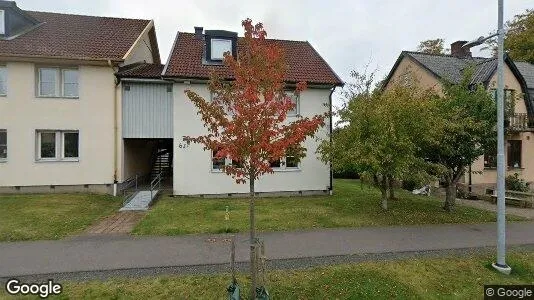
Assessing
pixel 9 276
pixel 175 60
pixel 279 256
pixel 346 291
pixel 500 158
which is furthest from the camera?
pixel 175 60

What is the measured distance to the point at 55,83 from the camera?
1353 cm

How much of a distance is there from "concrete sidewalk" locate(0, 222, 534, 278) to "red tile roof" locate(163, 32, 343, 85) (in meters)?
8.09

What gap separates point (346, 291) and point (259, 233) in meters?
3.58

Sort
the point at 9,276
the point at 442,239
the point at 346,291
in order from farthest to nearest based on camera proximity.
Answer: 1. the point at 442,239
2. the point at 9,276
3. the point at 346,291

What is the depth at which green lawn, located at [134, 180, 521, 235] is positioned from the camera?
898cm

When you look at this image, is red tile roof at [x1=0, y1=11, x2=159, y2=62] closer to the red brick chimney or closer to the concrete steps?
the concrete steps

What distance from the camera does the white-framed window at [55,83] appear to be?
13.5 m

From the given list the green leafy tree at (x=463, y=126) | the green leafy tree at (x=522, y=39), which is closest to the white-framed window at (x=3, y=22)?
the green leafy tree at (x=463, y=126)

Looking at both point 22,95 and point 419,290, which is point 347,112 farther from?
point 22,95

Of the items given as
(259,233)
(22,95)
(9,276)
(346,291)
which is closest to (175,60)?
(22,95)

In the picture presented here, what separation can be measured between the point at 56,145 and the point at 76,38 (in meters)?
5.51

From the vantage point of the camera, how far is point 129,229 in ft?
28.5

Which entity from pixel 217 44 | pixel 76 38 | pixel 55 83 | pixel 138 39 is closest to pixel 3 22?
pixel 76 38

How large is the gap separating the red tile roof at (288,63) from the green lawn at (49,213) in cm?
618
